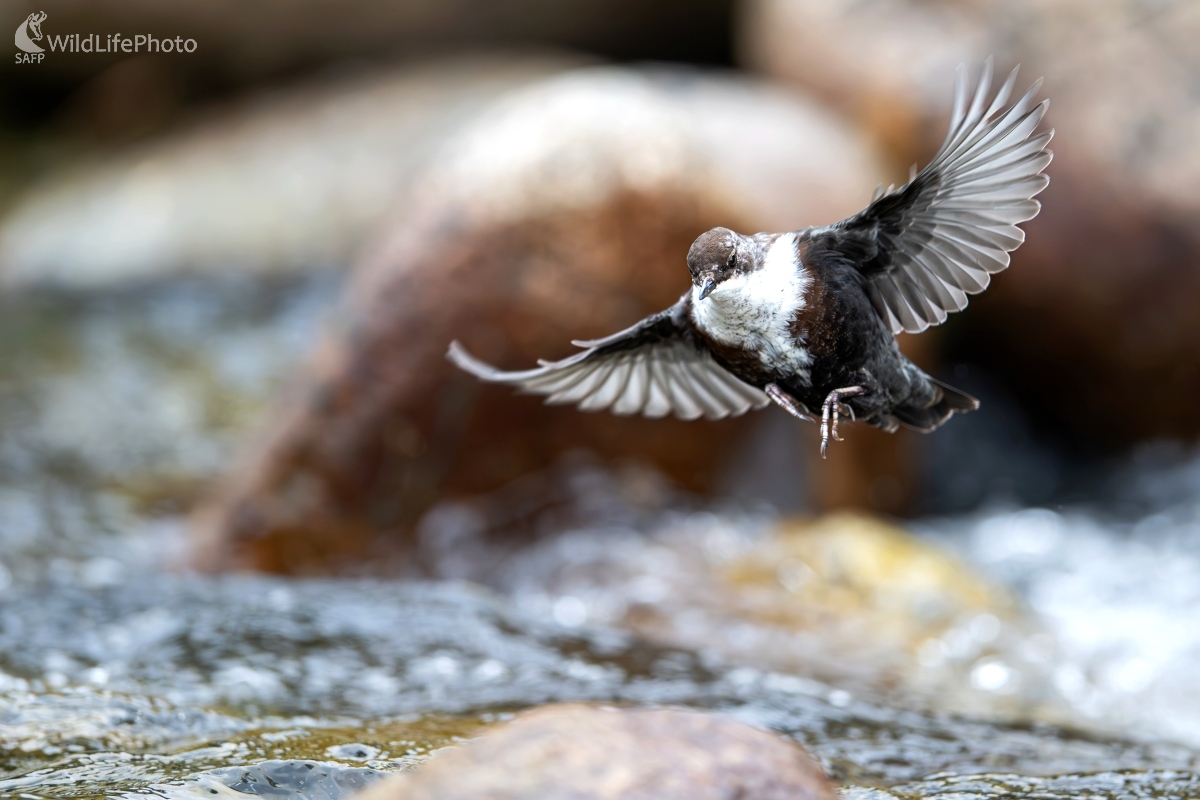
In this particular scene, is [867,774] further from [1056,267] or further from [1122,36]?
[1122,36]

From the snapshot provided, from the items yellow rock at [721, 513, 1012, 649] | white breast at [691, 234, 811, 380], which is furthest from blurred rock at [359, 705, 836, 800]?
yellow rock at [721, 513, 1012, 649]

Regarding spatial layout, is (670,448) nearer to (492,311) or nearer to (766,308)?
(492,311)

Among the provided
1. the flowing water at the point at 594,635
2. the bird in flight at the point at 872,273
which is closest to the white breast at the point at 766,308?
the bird in flight at the point at 872,273

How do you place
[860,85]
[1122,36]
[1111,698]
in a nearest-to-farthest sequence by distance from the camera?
[1111,698], [1122,36], [860,85]

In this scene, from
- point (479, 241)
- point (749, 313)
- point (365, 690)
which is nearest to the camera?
point (749, 313)

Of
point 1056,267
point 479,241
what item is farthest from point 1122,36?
point 479,241

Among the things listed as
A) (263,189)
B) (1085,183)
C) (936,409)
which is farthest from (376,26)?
(936,409)
